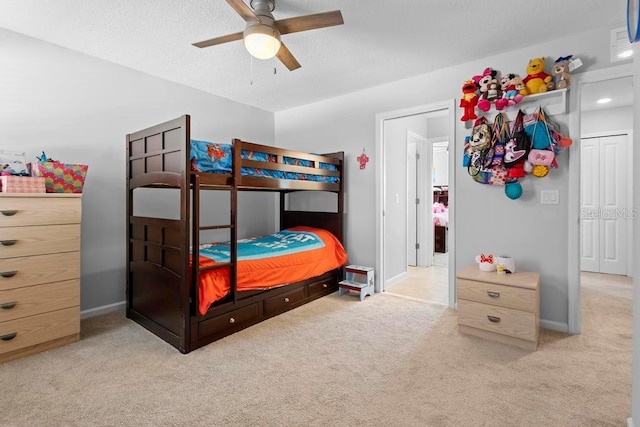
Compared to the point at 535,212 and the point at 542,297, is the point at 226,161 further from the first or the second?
the point at 542,297

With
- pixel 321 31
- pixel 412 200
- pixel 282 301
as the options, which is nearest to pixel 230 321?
pixel 282 301

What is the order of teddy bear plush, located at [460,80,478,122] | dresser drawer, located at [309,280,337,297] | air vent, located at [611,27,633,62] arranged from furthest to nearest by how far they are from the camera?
dresser drawer, located at [309,280,337,297] → teddy bear plush, located at [460,80,478,122] → air vent, located at [611,27,633,62]

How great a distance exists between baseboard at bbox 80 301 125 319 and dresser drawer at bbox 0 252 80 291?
2.55 feet

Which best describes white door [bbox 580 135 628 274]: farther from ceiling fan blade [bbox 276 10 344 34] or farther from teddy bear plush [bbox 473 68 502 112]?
ceiling fan blade [bbox 276 10 344 34]

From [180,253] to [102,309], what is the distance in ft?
4.86

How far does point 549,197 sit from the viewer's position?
2738 millimetres

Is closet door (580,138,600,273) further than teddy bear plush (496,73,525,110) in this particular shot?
Yes

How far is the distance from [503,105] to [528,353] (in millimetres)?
2038

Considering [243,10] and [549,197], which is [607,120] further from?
[243,10]

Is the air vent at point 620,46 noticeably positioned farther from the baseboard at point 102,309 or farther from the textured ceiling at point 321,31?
the baseboard at point 102,309

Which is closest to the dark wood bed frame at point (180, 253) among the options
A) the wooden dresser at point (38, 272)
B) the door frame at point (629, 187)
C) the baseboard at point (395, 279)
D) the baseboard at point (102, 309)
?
the baseboard at point (102, 309)

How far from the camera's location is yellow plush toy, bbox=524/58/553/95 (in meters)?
2.68

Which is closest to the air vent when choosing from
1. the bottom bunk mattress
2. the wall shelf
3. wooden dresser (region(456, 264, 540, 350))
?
the wall shelf

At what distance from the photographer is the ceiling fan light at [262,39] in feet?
6.45
